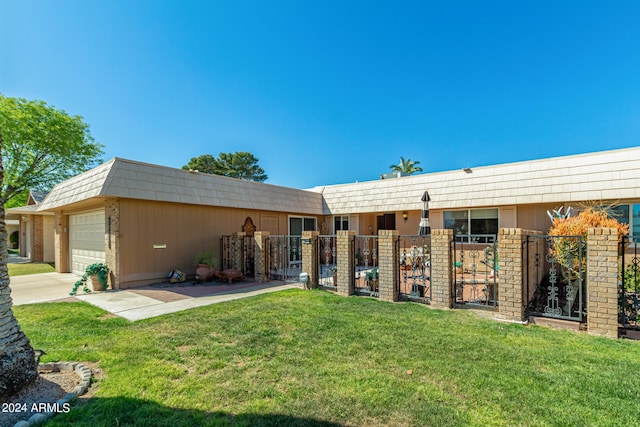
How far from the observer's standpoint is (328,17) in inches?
429

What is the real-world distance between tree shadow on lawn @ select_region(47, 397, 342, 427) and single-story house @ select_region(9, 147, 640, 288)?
7292mm

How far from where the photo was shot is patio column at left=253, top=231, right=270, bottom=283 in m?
9.73

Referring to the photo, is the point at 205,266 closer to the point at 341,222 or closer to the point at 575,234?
the point at 341,222

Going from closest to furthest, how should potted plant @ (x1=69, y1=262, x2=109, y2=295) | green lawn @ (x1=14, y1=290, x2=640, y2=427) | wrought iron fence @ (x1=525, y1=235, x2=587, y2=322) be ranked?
1. green lawn @ (x1=14, y1=290, x2=640, y2=427)
2. wrought iron fence @ (x1=525, y1=235, x2=587, y2=322)
3. potted plant @ (x1=69, y1=262, x2=109, y2=295)

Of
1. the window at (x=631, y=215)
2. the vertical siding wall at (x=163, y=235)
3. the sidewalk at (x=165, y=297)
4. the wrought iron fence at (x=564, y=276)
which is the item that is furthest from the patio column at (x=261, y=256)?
the window at (x=631, y=215)

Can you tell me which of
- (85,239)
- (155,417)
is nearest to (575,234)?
(155,417)

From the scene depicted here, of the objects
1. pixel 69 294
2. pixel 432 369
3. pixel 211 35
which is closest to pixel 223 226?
pixel 69 294

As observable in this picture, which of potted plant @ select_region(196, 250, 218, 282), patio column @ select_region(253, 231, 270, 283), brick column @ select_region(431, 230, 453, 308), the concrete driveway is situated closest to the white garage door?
the concrete driveway

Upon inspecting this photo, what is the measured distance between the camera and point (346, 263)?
24.8 feet

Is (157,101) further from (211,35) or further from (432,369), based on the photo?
(432,369)

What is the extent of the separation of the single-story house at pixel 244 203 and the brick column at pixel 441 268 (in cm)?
636

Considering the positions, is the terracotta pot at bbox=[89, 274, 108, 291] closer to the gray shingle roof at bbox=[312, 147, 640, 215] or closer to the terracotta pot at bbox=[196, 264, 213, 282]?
the terracotta pot at bbox=[196, 264, 213, 282]

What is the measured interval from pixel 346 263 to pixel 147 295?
5.56 meters

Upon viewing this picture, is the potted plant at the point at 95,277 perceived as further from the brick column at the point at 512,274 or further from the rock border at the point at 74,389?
the brick column at the point at 512,274
